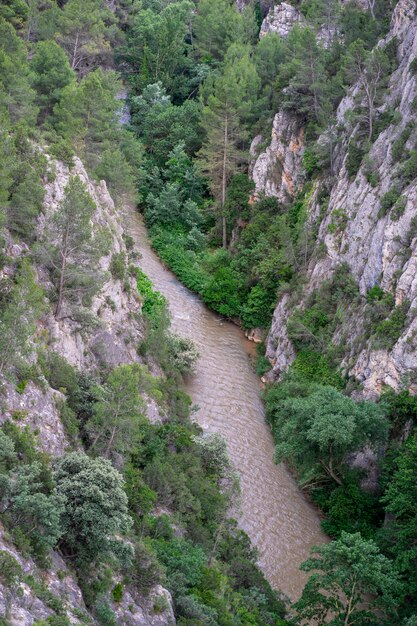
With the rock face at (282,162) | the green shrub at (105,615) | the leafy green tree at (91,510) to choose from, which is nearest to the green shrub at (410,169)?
the rock face at (282,162)

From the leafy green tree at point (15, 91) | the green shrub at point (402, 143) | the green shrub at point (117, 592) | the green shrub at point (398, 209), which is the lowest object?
the green shrub at point (117, 592)

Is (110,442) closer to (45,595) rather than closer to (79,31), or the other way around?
(45,595)

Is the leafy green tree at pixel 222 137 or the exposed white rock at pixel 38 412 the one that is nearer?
the exposed white rock at pixel 38 412

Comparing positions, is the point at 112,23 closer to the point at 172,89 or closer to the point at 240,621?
the point at 172,89

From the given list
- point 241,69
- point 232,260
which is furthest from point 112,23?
point 232,260

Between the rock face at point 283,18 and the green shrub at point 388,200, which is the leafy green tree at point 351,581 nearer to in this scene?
the green shrub at point 388,200

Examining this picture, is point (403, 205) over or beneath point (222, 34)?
beneath
